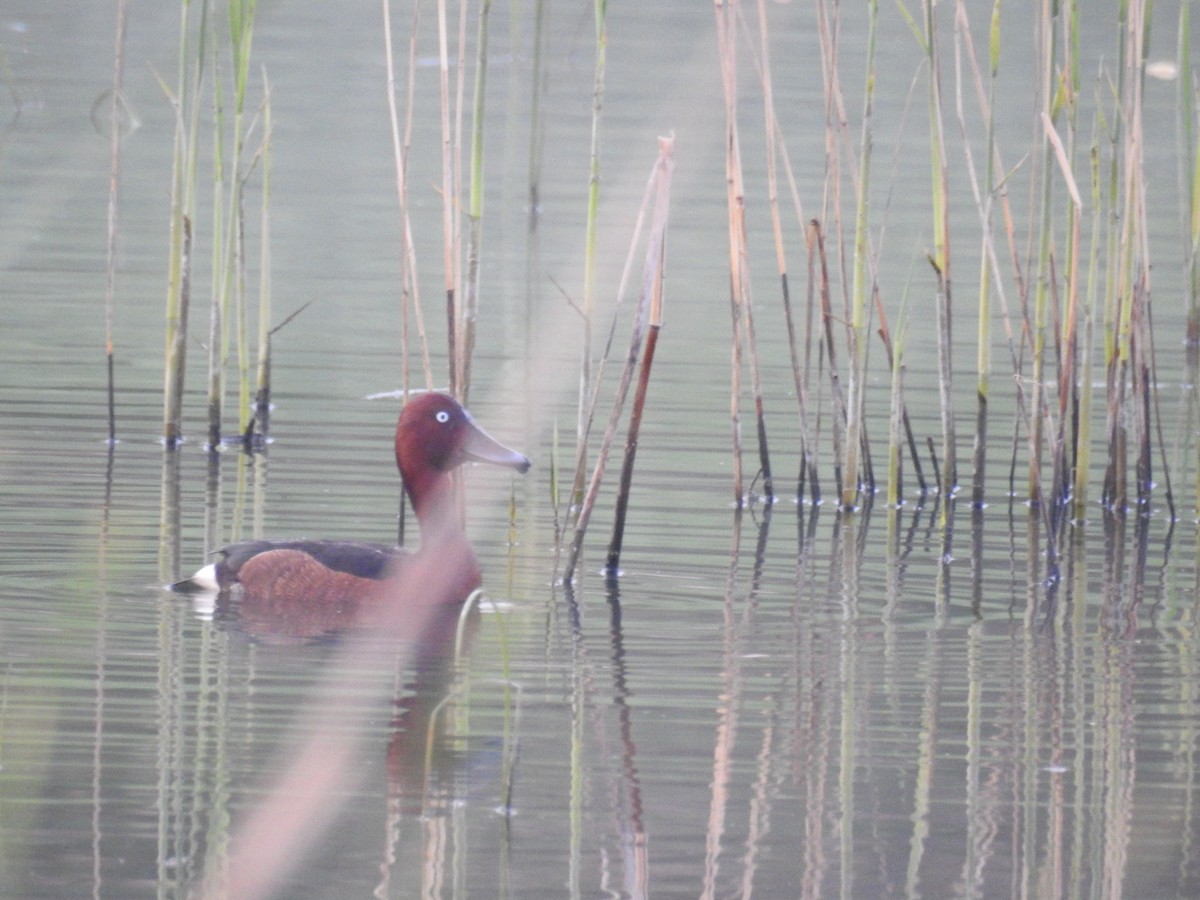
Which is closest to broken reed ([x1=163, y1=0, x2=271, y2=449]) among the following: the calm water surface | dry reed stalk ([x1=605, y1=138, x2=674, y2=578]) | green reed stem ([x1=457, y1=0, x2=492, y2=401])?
the calm water surface

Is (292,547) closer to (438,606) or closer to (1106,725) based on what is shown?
(438,606)

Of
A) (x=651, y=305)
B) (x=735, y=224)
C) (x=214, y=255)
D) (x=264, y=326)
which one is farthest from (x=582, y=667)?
(x=264, y=326)

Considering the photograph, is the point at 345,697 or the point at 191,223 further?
the point at 191,223

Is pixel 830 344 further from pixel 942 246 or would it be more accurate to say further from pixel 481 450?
pixel 481 450

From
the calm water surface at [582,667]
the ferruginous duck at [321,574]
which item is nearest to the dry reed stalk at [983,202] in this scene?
the calm water surface at [582,667]

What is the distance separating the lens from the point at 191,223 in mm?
9812

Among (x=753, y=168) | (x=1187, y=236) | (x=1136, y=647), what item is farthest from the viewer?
(x=753, y=168)

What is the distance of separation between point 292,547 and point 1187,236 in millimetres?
4263

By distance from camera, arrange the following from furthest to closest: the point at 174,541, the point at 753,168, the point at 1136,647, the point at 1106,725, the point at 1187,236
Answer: the point at 753,168
the point at 1187,236
the point at 174,541
the point at 1136,647
the point at 1106,725

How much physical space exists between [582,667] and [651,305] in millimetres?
1480

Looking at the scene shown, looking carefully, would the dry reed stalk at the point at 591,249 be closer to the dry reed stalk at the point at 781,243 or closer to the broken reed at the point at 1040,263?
the broken reed at the point at 1040,263

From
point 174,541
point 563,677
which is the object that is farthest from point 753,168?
point 563,677

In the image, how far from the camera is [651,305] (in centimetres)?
753

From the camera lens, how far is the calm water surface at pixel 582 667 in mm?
4852
